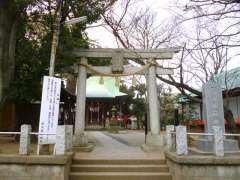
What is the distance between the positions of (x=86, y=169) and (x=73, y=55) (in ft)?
21.4

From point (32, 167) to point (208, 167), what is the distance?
16.7 feet

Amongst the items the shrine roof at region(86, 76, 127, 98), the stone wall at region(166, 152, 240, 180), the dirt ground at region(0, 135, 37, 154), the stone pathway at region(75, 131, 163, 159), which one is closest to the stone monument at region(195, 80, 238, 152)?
the stone wall at region(166, 152, 240, 180)

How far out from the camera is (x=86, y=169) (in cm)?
962

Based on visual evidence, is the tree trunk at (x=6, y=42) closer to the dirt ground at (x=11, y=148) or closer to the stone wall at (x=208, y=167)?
the dirt ground at (x=11, y=148)

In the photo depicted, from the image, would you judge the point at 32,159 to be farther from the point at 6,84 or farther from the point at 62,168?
the point at 6,84

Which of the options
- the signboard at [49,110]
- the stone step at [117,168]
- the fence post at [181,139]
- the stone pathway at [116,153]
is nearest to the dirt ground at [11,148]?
the signboard at [49,110]

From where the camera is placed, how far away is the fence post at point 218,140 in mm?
8438

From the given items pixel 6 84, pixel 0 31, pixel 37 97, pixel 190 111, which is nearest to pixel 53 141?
pixel 6 84

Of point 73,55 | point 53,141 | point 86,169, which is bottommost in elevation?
point 86,169

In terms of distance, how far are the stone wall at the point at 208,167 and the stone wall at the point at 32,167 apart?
3.44m

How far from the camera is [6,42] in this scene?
37.4 feet

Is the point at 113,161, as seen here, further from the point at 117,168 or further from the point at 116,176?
the point at 116,176

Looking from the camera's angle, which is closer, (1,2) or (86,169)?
(86,169)

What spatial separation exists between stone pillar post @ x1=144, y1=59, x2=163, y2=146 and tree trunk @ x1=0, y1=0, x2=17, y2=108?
6532 mm
